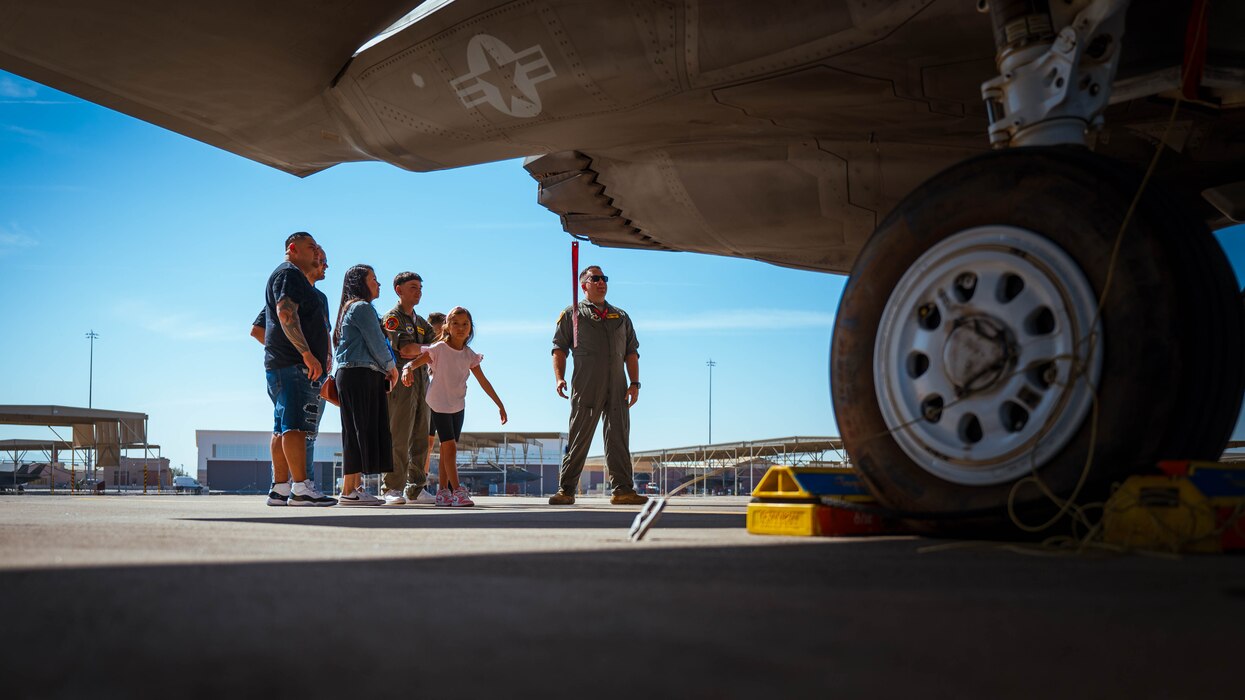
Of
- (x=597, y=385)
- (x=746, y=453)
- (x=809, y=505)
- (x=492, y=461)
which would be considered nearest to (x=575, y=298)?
(x=597, y=385)

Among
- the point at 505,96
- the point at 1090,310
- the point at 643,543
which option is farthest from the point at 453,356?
the point at 1090,310

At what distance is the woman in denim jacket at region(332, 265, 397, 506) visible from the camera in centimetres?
623

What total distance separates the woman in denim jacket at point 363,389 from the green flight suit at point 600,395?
163 cm

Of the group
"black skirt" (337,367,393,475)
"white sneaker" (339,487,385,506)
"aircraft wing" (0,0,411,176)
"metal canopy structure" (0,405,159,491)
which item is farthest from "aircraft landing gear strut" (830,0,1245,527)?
"metal canopy structure" (0,405,159,491)

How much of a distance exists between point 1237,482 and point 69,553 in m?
2.70

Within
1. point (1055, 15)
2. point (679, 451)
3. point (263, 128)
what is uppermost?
point (263, 128)

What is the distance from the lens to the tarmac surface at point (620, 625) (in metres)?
0.89

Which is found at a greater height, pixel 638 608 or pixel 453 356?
pixel 453 356

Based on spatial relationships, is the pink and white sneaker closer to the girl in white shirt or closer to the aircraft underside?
the girl in white shirt

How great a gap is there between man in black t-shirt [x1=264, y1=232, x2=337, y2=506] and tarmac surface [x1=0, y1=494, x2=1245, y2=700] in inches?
144

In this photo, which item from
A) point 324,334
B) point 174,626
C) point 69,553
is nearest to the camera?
point 174,626

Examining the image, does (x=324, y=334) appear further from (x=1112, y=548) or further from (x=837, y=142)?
(x=1112, y=548)

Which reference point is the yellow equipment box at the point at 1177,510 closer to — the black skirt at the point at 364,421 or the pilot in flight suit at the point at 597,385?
the black skirt at the point at 364,421

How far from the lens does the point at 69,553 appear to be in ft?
7.16
